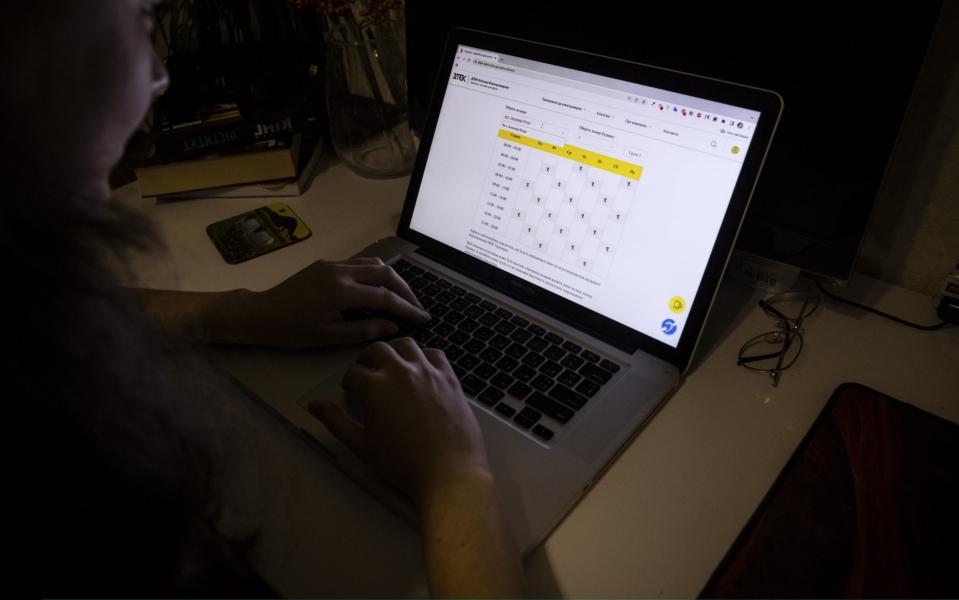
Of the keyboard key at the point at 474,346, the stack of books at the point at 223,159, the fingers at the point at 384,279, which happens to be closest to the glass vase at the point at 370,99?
the stack of books at the point at 223,159

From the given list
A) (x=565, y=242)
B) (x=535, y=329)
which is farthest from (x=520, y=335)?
(x=565, y=242)

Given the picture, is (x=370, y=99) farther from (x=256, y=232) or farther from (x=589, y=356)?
(x=589, y=356)

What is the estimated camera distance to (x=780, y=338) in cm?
70

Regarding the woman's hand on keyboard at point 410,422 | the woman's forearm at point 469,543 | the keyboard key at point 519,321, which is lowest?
the woman's forearm at point 469,543

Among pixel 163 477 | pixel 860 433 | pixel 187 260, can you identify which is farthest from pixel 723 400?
pixel 187 260

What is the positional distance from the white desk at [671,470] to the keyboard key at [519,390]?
0.11 metres

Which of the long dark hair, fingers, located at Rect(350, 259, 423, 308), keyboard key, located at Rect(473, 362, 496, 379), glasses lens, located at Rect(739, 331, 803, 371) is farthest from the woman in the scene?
glasses lens, located at Rect(739, 331, 803, 371)

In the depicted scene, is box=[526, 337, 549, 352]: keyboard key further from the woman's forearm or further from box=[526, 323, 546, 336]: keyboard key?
the woman's forearm

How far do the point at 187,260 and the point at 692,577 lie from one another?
820mm

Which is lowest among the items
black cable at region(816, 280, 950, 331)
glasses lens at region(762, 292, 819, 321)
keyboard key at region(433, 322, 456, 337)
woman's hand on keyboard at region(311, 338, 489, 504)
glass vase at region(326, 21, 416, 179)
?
woman's hand on keyboard at region(311, 338, 489, 504)

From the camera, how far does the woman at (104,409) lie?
1.20 feet

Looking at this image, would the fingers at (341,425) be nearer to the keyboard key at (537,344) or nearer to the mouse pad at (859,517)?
the keyboard key at (537,344)

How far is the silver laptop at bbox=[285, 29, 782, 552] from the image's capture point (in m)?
0.57

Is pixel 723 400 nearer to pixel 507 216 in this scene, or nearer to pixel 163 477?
pixel 507 216
